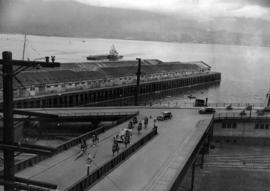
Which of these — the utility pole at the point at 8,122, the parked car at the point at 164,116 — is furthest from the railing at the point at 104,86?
the utility pole at the point at 8,122

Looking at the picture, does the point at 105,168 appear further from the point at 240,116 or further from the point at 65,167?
the point at 240,116

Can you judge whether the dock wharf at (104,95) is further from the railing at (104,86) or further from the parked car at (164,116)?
the parked car at (164,116)

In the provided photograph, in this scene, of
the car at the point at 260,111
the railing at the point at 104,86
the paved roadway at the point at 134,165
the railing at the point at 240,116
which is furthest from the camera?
the railing at the point at 104,86

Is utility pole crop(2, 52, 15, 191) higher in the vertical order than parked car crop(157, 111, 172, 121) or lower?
higher

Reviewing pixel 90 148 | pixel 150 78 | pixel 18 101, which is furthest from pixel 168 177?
pixel 150 78

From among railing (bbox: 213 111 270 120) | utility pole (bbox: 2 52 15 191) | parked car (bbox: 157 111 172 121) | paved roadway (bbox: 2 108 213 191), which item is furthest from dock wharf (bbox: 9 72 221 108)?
utility pole (bbox: 2 52 15 191)

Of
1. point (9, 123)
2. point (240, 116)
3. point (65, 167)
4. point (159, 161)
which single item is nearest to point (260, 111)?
point (240, 116)

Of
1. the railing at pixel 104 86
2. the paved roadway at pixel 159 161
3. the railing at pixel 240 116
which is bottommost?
the paved roadway at pixel 159 161

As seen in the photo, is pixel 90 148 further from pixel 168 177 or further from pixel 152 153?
pixel 168 177

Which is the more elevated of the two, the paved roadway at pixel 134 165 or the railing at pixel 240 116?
the railing at pixel 240 116

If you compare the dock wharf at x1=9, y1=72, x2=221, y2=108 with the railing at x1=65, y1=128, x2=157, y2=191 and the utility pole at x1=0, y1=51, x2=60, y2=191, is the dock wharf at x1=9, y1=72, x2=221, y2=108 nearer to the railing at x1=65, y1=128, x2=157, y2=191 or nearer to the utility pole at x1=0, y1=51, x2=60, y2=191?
the railing at x1=65, y1=128, x2=157, y2=191
